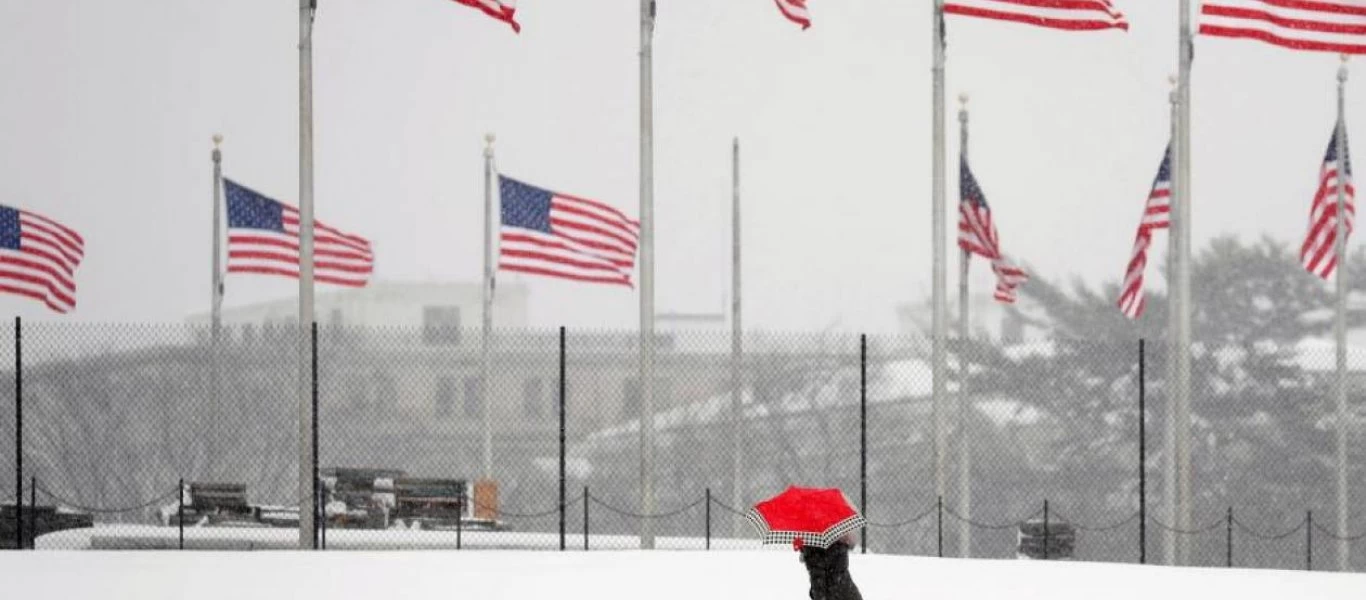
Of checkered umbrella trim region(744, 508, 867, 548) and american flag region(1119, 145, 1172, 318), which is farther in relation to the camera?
american flag region(1119, 145, 1172, 318)

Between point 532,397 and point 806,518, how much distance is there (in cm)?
7876

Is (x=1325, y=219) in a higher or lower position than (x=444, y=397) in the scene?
higher

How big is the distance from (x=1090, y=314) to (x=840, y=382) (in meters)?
9.14

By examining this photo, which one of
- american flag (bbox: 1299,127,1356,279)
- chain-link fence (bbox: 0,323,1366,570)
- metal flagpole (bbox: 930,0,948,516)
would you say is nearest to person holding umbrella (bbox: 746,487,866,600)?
metal flagpole (bbox: 930,0,948,516)

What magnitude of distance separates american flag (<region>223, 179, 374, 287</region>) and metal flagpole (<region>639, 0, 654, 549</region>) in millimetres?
8652

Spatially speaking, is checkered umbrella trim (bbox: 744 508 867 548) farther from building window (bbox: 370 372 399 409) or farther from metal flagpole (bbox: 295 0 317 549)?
building window (bbox: 370 372 399 409)

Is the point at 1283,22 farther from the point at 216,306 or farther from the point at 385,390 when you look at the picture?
the point at 385,390

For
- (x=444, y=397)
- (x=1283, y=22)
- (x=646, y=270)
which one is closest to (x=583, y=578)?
(x=646, y=270)

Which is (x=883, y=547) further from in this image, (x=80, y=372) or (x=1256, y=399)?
(x=80, y=372)

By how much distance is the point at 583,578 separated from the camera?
72.6 feet

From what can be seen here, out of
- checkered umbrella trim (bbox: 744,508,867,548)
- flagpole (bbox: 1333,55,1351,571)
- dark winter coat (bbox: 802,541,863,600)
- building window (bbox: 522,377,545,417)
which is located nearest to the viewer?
checkered umbrella trim (bbox: 744,508,867,548)

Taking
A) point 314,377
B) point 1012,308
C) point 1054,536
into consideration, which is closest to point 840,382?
point 1012,308

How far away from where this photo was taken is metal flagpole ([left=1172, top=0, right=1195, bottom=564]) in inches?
1134

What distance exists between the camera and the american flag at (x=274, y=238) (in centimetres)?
3634
